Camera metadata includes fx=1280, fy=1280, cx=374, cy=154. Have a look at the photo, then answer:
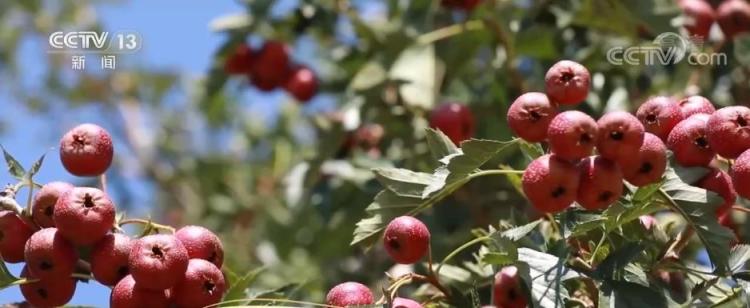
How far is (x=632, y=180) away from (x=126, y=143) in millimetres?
5032

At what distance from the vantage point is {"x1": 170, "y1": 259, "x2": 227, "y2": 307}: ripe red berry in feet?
8.31

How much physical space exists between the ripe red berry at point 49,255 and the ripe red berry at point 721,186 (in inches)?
51.3

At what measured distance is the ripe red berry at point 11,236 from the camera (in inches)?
104

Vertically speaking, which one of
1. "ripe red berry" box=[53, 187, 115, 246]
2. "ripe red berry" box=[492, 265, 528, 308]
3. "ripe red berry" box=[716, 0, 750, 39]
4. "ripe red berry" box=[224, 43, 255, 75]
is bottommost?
"ripe red berry" box=[492, 265, 528, 308]

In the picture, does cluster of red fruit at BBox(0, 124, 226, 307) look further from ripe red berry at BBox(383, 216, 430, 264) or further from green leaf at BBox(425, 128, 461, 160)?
green leaf at BBox(425, 128, 461, 160)

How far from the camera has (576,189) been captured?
2.46m

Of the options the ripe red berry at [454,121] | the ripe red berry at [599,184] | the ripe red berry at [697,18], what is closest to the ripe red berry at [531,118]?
the ripe red berry at [599,184]

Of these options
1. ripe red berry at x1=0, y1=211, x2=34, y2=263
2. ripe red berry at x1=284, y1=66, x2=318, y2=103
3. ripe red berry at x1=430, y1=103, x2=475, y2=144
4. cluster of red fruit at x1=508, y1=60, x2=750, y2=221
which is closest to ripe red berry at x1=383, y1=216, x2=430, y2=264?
cluster of red fruit at x1=508, y1=60, x2=750, y2=221

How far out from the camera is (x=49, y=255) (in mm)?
2561

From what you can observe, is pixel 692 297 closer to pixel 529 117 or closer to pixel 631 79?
pixel 529 117

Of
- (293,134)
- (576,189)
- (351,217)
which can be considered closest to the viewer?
(576,189)

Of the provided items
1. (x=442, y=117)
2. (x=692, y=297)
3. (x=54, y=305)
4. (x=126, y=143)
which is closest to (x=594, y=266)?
(x=692, y=297)

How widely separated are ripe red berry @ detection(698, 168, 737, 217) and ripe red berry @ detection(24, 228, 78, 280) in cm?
130

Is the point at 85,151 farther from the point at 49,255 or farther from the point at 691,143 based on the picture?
the point at 691,143
